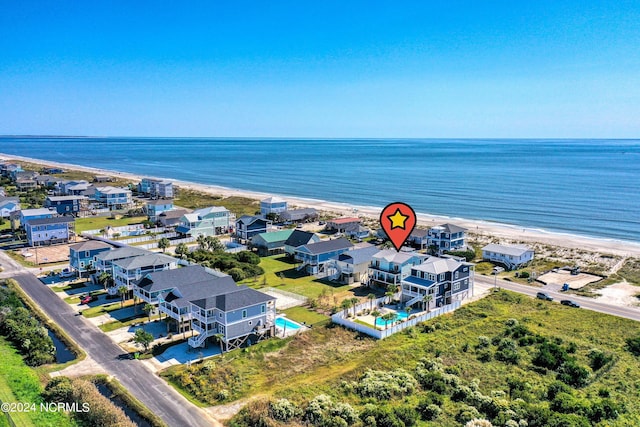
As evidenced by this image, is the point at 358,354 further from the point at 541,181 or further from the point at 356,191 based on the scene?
the point at 541,181

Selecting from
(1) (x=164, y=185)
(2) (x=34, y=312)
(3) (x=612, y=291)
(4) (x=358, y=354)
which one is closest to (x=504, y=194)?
(3) (x=612, y=291)

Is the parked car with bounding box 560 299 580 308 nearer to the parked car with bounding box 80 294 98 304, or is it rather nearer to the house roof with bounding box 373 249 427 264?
the house roof with bounding box 373 249 427 264

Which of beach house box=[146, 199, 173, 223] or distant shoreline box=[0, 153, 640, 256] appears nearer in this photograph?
distant shoreline box=[0, 153, 640, 256]

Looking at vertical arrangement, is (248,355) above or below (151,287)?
below

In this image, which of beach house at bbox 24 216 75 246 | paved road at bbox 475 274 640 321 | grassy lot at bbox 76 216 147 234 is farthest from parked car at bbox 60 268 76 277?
paved road at bbox 475 274 640 321

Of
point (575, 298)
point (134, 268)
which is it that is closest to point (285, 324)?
point (134, 268)
